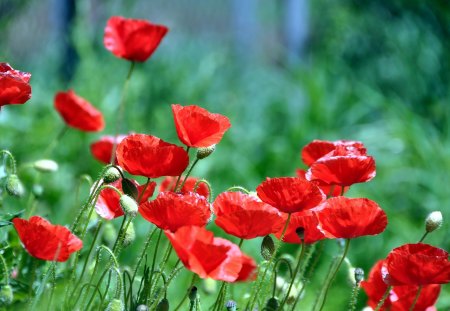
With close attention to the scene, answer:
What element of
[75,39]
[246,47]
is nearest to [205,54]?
[246,47]

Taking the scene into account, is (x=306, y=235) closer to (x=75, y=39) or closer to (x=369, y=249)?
(x=369, y=249)

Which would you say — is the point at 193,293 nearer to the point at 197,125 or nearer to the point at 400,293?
the point at 197,125

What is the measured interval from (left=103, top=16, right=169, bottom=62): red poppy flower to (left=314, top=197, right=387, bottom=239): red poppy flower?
1.67ft

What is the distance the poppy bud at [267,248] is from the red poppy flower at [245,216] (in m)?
0.06

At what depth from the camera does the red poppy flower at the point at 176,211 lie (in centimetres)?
97

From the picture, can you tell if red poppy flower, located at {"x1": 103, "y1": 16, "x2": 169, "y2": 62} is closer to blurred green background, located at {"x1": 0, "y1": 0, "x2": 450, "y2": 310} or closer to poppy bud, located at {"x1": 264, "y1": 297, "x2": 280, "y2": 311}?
poppy bud, located at {"x1": 264, "y1": 297, "x2": 280, "y2": 311}

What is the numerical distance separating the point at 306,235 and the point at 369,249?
175cm

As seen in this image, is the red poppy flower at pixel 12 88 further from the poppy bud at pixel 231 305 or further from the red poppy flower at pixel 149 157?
the poppy bud at pixel 231 305

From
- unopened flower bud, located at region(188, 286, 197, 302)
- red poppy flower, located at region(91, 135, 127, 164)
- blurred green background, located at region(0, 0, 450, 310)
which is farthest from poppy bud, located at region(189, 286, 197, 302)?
blurred green background, located at region(0, 0, 450, 310)

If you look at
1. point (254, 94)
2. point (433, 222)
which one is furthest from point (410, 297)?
point (254, 94)

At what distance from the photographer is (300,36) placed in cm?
615

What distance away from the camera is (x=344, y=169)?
1.08 metres

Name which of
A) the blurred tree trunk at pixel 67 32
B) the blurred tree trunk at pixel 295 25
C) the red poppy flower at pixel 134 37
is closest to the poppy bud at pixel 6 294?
the red poppy flower at pixel 134 37

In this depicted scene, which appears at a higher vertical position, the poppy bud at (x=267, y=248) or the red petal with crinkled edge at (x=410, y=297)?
the poppy bud at (x=267, y=248)
